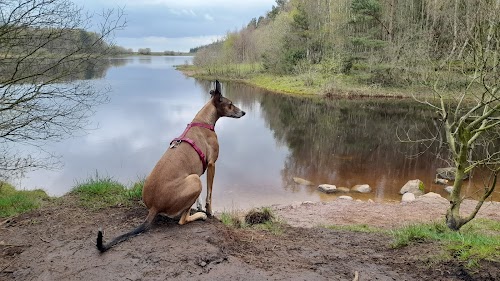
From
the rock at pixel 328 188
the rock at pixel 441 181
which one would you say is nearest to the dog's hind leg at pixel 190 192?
the rock at pixel 328 188

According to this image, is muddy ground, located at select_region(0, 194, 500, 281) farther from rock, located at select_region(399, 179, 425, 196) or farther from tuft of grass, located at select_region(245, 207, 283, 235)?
rock, located at select_region(399, 179, 425, 196)

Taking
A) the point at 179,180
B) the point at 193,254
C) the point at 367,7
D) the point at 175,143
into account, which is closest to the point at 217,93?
the point at 175,143

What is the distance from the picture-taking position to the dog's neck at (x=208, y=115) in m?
6.11

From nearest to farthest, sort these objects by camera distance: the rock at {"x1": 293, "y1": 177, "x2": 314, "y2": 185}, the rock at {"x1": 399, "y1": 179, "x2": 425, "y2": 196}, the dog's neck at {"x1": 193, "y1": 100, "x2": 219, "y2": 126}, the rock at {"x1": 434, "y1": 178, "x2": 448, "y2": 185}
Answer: the dog's neck at {"x1": 193, "y1": 100, "x2": 219, "y2": 126} → the rock at {"x1": 399, "y1": 179, "x2": 425, "y2": 196} → the rock at {"x1": 293, "y1": 177, "x2": 314, "y2": 185} → the rock at {"x1": 434, "y1": 178, "x2": 448, "y2": 185}

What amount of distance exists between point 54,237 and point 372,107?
3777cm

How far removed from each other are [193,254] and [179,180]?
109 centimetres

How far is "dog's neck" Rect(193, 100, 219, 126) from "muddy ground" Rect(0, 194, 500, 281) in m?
1.66

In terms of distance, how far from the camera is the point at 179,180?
5.11 metres

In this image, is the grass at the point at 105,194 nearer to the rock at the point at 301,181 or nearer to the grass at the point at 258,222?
the grass at the point at 258,222

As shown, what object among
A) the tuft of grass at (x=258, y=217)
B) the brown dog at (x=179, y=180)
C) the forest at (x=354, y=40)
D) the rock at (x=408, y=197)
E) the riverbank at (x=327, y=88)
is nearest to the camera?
the brown dog at (x=179, y=180)

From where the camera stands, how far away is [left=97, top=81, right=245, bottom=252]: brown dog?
5.01 meters

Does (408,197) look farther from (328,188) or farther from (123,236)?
(123,236)

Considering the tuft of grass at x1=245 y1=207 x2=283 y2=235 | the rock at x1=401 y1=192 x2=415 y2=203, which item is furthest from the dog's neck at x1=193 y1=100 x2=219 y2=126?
the rock at x1=401 y1=192 x2=415 y2=203

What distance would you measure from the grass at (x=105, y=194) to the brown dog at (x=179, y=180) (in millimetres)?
1228
